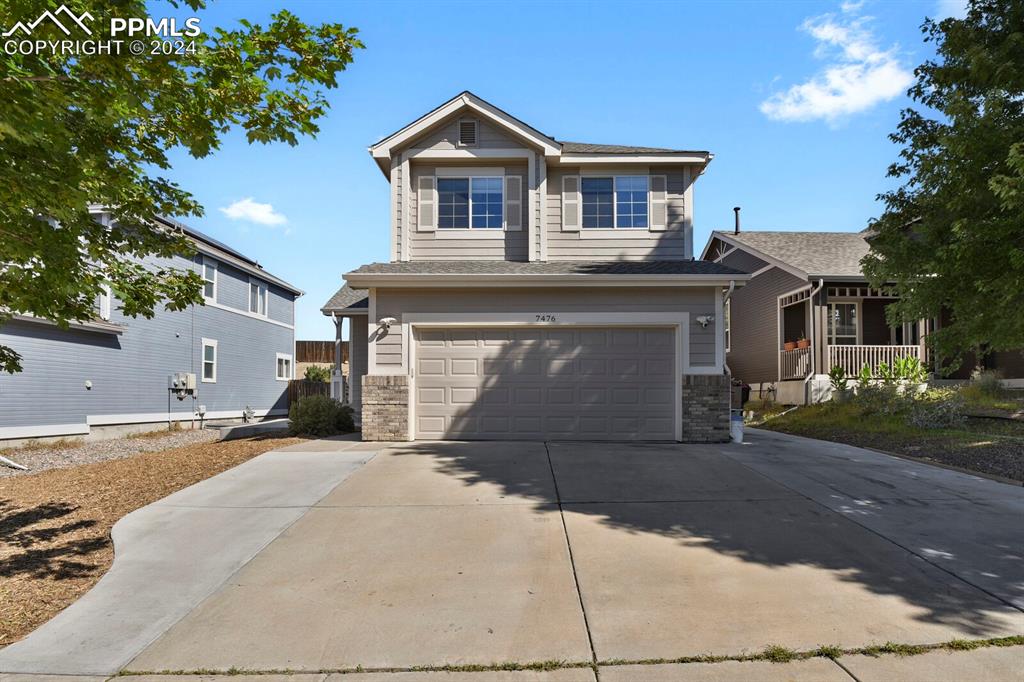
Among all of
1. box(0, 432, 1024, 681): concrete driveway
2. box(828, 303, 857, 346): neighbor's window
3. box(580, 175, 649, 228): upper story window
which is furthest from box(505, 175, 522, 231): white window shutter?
box(828, 303, 857, 346): neighbor's window

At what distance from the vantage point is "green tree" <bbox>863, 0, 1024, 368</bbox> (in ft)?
31.1

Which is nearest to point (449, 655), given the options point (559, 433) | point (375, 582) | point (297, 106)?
point (375, 582)

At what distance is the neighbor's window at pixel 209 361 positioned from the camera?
19.8m

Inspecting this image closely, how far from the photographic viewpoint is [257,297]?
23.0m

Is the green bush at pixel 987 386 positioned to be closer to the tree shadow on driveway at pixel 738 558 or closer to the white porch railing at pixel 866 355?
the white porch railing at pixel 866 355

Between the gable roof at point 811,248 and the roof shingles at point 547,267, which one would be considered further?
the gable roof at point 811,248

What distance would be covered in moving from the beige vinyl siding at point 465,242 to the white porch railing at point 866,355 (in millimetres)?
11597

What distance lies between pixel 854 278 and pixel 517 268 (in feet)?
39.8

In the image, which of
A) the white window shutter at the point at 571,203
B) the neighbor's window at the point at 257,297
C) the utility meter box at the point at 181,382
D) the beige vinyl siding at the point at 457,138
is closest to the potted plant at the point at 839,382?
the white window shutter at the point at 571,203

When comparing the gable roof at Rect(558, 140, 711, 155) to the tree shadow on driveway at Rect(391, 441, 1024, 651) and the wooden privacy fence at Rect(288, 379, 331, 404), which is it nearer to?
the tree shadow on driveway at Rect(391, 441, 1024, 651)

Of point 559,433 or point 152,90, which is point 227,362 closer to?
point 559,433

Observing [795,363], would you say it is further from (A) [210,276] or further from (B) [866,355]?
(A) [210,276]

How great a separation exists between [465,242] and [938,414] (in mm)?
11772

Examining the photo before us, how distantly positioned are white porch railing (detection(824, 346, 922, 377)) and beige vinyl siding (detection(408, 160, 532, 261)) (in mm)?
11597
